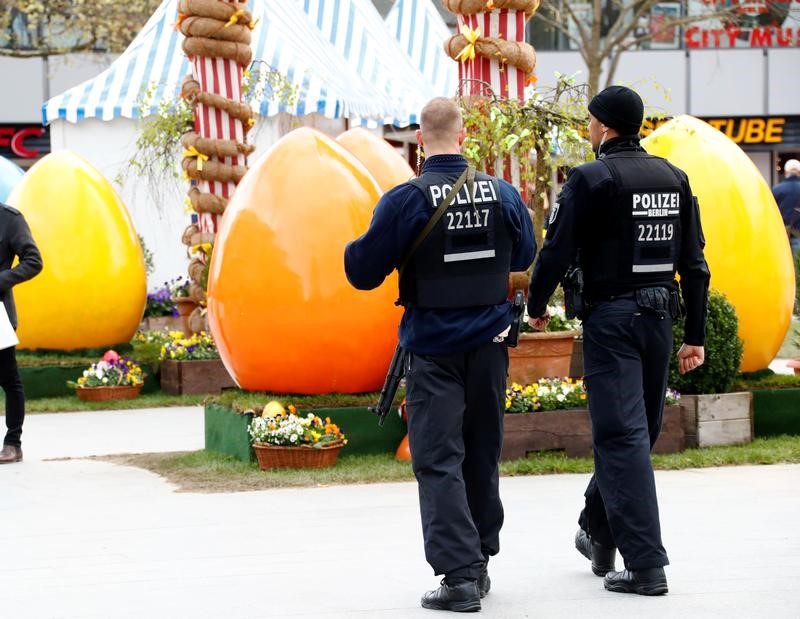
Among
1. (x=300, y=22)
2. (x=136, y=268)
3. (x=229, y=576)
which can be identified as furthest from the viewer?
(x=300, y=22)

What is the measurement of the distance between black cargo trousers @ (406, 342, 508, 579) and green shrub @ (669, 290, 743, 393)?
12.1 feet

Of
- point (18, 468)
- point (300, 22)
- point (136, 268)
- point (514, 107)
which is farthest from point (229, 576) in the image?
point (300, 22)

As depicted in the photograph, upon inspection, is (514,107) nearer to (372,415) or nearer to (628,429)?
(372,415)

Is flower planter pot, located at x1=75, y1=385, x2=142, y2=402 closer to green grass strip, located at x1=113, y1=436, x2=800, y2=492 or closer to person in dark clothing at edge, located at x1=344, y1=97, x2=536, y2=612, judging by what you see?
green grass strip, located at x1=113, y1=436, x2=800, y2=492

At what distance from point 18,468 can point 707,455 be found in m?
4.29

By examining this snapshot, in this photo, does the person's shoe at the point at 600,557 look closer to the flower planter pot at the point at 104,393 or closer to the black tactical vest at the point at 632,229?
the black tactical vest at the point at 632,229

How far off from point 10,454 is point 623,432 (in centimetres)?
524

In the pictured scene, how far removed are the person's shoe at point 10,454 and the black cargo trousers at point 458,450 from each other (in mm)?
4756

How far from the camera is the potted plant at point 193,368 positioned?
12.9 meters

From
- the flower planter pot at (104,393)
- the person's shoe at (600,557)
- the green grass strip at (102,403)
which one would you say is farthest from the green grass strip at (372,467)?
the flower planter pot at (104,393)

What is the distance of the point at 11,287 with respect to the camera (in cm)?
914

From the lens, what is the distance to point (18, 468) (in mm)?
9008

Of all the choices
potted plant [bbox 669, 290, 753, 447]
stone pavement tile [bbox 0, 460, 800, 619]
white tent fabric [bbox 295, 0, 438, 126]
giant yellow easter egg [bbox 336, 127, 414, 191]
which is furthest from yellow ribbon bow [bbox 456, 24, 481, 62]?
white tent fabric [bbox 295, 0, 438, 126]

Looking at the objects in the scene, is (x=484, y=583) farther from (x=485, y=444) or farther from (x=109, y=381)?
(x=109, y=381)
